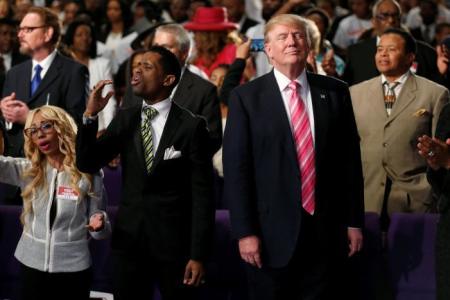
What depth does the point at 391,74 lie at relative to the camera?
24.7ft

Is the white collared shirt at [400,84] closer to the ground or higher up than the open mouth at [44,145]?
higher up

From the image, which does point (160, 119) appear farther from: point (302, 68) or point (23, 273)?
point (23, 273)

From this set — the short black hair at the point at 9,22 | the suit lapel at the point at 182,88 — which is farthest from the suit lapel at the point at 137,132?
the short black hair at the point at 9,22

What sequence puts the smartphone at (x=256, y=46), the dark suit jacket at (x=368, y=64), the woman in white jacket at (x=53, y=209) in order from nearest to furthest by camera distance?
the woman in white jacket at (x=53, y=209), the smartphone at (x=256, y=46), the dark suit jacket at (x=368, y=64)

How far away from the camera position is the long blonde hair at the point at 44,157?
598cm

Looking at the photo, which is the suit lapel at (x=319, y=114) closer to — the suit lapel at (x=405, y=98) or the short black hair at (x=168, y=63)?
the short black hair at (x=168, y=63)

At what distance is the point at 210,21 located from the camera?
10492 mm

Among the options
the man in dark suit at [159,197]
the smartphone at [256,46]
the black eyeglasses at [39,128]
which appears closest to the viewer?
the man in dark suit at [159,197]

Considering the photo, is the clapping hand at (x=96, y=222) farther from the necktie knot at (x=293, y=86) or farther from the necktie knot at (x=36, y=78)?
the necktie knot at (x=36, y=78)

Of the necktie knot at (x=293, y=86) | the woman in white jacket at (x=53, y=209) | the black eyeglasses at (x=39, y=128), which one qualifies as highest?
the necktie knot at (x=293, y=86)

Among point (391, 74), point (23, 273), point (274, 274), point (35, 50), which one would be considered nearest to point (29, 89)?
point (35, 50)

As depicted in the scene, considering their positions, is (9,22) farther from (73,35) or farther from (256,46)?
(256,46)

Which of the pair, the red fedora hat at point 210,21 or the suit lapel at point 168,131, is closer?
the suit lapel at point 168,131

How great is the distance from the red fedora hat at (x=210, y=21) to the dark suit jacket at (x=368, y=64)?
161 cm
